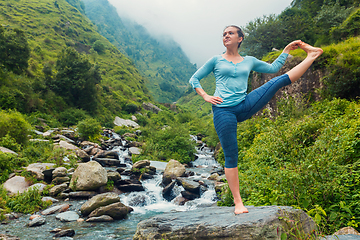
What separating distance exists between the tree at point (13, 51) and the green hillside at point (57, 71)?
352 millimetres

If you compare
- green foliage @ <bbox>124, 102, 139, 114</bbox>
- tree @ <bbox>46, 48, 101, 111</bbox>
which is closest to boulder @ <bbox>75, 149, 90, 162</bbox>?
tree @ <bbox>46, 48, 101, 111</bbox>

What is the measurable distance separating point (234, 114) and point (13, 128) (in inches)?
620

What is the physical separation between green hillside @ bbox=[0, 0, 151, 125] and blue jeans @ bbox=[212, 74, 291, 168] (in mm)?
22764

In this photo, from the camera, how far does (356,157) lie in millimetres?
4352

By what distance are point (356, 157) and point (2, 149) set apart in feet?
52.4

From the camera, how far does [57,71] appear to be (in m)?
30.0

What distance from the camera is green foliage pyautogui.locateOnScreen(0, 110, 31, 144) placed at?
42.8ft

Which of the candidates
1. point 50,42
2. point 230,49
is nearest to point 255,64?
point 230,49

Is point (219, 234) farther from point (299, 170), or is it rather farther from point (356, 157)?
point (356, 157)

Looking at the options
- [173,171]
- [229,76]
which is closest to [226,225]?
[229,76]

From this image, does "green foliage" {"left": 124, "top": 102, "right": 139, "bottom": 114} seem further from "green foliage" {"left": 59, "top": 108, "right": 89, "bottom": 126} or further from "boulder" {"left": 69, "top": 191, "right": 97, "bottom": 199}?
"boulder" {"left": 69, "top": 191, "right": 97, "bottom": 199}

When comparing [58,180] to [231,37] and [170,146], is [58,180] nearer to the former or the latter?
[231,37]

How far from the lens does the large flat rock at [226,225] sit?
2.53 metres

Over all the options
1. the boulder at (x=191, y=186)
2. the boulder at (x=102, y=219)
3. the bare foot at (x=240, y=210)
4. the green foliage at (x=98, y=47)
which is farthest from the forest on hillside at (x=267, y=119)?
the green foliage at (x=98, y=47)
